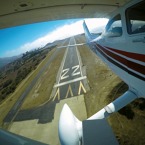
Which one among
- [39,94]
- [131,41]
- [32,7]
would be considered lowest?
[39,94]

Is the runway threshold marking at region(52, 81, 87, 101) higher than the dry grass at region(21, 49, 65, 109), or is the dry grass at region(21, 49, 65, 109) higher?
the runway threshold marking at region(52, 81, 87, 101)

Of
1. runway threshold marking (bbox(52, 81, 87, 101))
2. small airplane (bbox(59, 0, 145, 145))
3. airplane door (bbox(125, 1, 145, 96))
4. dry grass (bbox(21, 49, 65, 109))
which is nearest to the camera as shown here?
airplane door (bbox(125, 1, 145, 96))

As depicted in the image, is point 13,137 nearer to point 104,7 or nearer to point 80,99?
point 104,7

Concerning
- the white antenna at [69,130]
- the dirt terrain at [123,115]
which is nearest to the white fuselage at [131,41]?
the white antenna at [69,130]

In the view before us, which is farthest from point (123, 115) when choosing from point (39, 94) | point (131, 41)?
point (39, 94)

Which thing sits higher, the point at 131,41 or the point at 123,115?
the point at 131,41

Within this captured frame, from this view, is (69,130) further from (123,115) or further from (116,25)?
(123,115)

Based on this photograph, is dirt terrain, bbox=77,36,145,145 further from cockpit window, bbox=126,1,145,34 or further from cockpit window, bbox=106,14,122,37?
cockpit window, bbox=126,1,145,34

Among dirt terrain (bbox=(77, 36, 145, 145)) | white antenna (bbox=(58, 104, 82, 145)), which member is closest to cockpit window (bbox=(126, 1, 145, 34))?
white antenna (bbox=(58, 104, 82, 145))

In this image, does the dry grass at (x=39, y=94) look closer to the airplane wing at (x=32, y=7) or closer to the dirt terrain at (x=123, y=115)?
the dirt terrain at (x=123, y=115)
